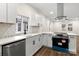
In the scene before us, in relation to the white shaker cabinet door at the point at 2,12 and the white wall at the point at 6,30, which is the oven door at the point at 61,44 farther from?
the white shaker cabinet door at the point at 2,12

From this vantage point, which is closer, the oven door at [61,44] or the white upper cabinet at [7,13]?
the white upper cabinet at [7,13]

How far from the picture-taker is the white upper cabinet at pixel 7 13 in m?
2.65

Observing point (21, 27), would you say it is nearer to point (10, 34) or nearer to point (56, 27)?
point (10, 34)

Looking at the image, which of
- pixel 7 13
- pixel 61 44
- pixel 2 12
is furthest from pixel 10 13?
pixel 61 44

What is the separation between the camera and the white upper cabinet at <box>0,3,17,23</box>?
265 cm

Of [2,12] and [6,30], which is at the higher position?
[2,12]

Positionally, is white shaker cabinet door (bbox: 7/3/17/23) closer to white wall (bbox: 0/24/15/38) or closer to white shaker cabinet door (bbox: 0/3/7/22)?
white shaker cabinet door (bbox: 0/3/7/22)

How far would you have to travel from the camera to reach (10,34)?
3.59 m

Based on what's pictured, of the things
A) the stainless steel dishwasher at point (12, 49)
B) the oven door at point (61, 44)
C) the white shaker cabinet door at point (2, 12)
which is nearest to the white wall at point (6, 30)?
→ the white shaker cabinet door at point (2, 12)

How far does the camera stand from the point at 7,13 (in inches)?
115

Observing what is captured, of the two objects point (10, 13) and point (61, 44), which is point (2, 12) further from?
point (61, 44)

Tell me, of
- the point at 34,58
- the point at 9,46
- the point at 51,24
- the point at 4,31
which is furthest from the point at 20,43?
the point at 51,24

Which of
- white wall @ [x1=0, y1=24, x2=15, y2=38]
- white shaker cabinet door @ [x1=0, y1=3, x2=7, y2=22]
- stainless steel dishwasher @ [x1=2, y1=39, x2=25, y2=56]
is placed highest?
white shaker cabinet door @ [x1=0, y1=3, x2=7, y2=22]

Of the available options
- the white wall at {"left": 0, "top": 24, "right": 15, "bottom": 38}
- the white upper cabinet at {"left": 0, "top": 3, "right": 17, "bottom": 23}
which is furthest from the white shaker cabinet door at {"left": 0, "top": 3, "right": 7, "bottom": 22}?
the white wall at {"left": 0, "top": 24, "right": 15, "bottom": 38}
